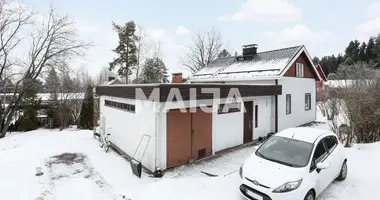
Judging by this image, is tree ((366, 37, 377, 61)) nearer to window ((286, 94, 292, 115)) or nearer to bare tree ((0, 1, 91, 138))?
window ((286, 94, 292, 115))

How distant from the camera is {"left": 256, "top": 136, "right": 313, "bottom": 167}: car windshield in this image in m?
4.72

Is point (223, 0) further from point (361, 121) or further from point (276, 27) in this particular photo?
point (361, 121)

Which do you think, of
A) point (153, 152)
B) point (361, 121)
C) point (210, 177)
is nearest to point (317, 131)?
point (210, 177)

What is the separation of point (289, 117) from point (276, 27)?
8.62m

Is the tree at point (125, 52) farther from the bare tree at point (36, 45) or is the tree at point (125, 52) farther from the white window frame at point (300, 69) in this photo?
the white window frame at point (300, 69)

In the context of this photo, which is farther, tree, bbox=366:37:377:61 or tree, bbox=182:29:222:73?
tree, bbox=366:37:377:61

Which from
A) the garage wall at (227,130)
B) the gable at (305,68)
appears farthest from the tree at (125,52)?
the garage wall at (227,130)

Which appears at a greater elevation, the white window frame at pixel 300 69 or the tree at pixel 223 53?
the tree at pixel 223 53

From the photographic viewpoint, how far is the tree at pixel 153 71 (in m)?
29.5

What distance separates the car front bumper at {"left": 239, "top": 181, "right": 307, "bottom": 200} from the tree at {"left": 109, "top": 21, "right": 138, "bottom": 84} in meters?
25.0

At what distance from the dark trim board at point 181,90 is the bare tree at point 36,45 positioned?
11485 millimetres

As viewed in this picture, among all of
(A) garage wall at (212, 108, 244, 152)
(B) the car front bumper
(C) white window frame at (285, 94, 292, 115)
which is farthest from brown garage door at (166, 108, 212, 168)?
(C) white window frame at (285, 94, 292, 115)

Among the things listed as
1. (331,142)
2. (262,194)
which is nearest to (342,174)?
(331,142)

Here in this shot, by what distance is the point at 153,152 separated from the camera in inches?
255
